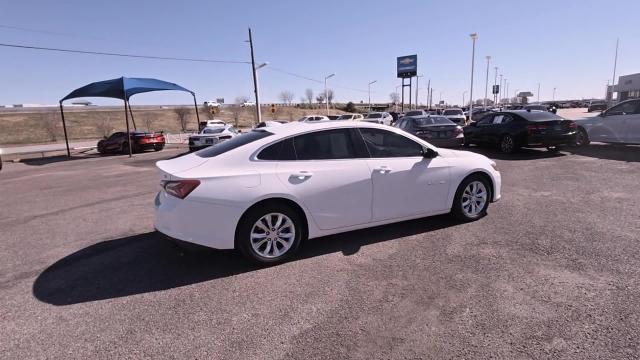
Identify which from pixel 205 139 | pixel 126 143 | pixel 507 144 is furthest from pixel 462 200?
pixel 126 143

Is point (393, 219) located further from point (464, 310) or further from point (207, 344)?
point (207, 344)

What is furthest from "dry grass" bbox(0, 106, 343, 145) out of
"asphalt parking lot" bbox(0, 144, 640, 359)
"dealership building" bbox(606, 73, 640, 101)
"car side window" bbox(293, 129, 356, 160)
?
"dealership building" bbox(606, 73, 640, 101)

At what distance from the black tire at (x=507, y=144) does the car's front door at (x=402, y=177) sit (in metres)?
8.49

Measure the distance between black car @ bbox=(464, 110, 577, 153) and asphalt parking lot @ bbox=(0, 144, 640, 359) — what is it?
19.4 feet

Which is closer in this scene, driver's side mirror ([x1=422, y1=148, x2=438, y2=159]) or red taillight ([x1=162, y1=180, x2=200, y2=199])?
red taillight ([x1=162, y1=180, x2=200, y2=199])

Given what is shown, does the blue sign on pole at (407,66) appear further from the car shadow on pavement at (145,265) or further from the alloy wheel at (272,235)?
the alloy wheel at (272,235)

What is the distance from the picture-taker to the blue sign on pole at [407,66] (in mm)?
63969

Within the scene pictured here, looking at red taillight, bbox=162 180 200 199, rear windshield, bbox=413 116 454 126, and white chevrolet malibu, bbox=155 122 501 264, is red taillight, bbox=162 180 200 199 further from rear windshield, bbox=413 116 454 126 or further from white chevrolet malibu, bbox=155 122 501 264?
rear windshield, bbox=413 116 454 126

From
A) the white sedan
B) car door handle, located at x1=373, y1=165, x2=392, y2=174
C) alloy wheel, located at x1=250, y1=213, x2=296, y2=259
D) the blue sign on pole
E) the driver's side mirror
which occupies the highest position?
the blue sign on pole

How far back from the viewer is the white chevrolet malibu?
12.5 ft

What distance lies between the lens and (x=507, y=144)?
488 inches

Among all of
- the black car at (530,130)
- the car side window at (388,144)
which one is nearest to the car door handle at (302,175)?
the car side window at (388,144)

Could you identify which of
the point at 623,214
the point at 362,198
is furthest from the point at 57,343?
the point at 623,214

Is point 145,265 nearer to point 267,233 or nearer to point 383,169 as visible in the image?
point 267,233
